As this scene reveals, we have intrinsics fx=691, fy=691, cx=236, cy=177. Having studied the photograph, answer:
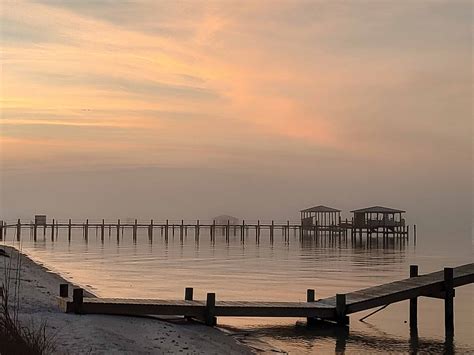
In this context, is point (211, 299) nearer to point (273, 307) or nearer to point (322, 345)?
point (273, 307)

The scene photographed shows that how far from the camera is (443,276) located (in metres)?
19.9

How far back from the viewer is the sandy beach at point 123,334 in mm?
12672

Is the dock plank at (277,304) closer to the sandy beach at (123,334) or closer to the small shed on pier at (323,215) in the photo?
the sandy beach at (123,334)

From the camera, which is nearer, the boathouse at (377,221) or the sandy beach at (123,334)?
the sandy beach at (123,334)

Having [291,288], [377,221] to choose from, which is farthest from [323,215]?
[291,288]

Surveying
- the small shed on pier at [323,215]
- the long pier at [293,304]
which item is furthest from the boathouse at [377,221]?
the long pier at [293,304]

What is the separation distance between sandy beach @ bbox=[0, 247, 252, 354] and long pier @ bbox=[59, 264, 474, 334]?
31 centimetres

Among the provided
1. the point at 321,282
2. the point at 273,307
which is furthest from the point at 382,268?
the point at 273,307

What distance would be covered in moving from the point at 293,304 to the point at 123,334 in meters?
5.71

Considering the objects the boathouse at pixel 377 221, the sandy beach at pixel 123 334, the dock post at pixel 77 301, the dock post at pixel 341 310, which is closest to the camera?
the sandy beach at pixel 123 334

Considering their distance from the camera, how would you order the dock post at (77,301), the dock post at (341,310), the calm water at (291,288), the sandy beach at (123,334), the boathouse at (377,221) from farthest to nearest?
the boathouse at (377,221)
the dock post at (341,310)
the calm water at (291,288)
the dock post at (77,301)
the sandy beach at (123,334)

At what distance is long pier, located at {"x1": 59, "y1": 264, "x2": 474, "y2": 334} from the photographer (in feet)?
53.7

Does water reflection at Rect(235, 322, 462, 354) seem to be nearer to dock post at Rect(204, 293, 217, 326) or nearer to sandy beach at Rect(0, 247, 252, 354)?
dock post at Rect(204, 293, 217, 326)

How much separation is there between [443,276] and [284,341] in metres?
5.79
